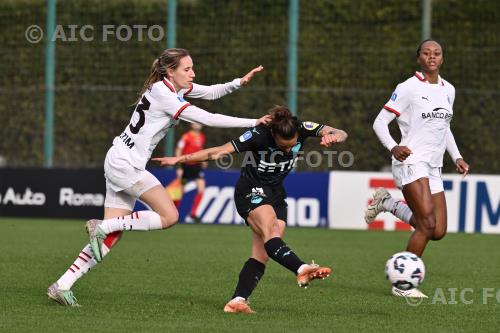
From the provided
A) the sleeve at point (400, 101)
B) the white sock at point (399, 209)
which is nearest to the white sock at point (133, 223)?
the sleeve at point (400, 101)

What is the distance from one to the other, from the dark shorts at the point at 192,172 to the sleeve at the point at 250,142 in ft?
38.5

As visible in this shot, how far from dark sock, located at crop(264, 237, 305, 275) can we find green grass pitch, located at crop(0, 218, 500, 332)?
40 centimetres

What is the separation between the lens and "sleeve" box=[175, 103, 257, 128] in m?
8.85

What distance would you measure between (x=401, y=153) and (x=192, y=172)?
1083 centimetres

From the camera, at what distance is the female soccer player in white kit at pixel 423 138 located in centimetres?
1056

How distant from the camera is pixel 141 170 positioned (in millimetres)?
9320

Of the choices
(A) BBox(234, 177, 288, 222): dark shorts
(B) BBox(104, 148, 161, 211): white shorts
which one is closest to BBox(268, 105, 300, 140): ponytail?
(A) BBox(234, 177, 288, 222): dark shorts

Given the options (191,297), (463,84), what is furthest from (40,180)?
(191,297)

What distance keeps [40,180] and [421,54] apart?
12192 mm

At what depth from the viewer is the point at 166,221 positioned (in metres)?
9.24

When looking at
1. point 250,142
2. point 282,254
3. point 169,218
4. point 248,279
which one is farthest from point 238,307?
point 250,142

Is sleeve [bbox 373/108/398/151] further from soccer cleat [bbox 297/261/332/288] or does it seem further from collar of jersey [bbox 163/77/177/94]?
soccer cleat [bbox 297/261/332/288]

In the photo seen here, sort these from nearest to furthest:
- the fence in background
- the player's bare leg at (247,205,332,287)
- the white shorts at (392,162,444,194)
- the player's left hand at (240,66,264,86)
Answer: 1. the player's bare leg at (247,205,332,287)
2. the player's left hand at (240,66,264,86)
3. the white shorts at (392,162,444,194)
4. the fence in background

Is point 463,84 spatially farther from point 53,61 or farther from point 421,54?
point 421,54
